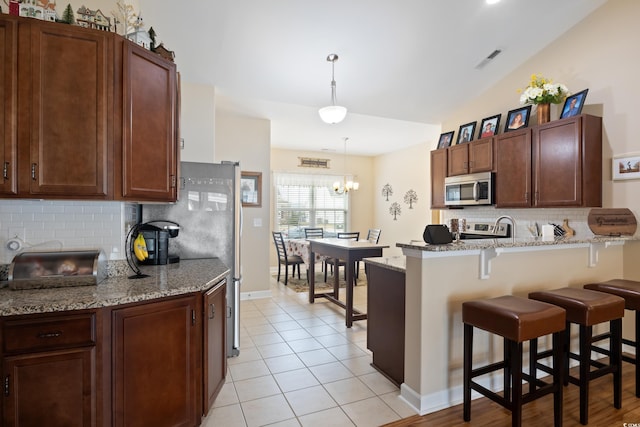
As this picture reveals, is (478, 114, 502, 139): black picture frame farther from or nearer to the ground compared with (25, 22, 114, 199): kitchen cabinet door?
farther from the ground

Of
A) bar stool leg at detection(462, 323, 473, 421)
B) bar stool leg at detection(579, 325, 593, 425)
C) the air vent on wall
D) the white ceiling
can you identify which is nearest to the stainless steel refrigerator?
the white ceiling

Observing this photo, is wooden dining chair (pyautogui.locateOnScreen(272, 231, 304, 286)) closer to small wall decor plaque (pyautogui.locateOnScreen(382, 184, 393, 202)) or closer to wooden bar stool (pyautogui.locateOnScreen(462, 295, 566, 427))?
small wall decor plaque (pyautogui.locateOnScreen(382, 184, 393, 202))

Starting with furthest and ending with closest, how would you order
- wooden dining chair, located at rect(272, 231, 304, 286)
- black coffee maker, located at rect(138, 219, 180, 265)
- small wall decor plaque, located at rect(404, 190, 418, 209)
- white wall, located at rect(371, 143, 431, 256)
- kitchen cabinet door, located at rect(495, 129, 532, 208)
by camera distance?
small wall decor plaque, located at rect(404, 190, 418, 209) → white wall, located at rect(371, 143, 431, 256) → wooden dining chair, located at rect(272, 231, 304, 286) → kitchen cabinet door, located at rect(495, 129, 532, 208) → black coffee maker, located at rect(138, 219, 180, 265)

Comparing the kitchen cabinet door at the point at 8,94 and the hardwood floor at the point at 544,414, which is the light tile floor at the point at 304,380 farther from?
the kitchen cabinet door at the point at 8,94

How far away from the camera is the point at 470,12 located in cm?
314

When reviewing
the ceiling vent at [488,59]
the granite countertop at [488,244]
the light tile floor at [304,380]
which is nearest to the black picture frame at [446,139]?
the ceiling vent at [488,59]

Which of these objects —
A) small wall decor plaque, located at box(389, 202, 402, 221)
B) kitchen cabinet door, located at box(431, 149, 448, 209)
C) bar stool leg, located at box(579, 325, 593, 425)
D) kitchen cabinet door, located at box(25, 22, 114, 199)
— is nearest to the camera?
kitchen cabinet door, located at box(25, 22, 114, 199)

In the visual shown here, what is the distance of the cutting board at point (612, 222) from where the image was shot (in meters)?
2.94

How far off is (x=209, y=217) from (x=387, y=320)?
→ 171cm

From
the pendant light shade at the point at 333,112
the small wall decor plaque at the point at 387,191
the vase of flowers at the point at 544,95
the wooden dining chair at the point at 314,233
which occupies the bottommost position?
the wooden dining chair at the point at 314,233

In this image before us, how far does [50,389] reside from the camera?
1.46 m

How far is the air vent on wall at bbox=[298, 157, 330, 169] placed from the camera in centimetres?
768

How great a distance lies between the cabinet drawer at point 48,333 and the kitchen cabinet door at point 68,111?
663mm

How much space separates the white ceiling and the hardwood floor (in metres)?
3.29
